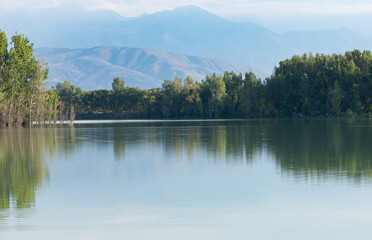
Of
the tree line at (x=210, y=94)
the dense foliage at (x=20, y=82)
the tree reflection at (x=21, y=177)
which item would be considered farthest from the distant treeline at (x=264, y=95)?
the tree reflection at (x=21, y=177)

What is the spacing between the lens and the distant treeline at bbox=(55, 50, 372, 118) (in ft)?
273

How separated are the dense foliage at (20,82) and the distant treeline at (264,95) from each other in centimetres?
871

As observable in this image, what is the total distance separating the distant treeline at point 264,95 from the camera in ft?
273

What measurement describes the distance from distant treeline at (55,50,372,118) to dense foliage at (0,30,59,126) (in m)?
8.71

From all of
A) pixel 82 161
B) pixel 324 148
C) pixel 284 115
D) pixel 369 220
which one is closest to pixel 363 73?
pixel 284 115

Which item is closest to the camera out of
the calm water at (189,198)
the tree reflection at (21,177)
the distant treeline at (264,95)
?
the calm water at (189,198)

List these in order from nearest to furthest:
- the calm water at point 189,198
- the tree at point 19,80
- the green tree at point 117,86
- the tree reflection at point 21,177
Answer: the calm water at point 189,198
the tree reflection at point 21,177
the tree at point 19,80
the green tree at point 117,86

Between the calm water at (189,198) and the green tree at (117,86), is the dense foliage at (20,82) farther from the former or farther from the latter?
the green tree at (117,86)

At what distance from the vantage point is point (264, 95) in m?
92.6

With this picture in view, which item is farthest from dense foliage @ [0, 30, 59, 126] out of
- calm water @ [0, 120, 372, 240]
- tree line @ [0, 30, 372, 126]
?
calm water @ [0, 120, 372, 240]

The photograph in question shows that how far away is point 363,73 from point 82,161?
7585 centimetres

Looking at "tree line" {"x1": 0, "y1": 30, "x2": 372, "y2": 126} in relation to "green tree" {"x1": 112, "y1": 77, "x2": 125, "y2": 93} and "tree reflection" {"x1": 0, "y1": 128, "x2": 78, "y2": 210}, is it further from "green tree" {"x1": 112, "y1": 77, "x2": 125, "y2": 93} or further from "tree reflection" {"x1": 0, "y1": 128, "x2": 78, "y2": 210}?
"tree reflection" {"x1": 0, "y1": 128, "x2": 78, "y2": 210}

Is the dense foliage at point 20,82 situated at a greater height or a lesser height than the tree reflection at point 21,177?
greater

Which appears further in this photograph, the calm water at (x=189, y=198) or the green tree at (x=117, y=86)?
the green tree at (x=117, y=86)
